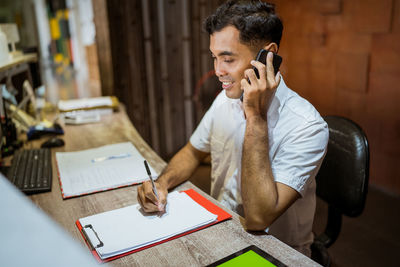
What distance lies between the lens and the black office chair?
1.22 meters

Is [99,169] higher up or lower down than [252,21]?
lower down

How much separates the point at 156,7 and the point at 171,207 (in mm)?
2523

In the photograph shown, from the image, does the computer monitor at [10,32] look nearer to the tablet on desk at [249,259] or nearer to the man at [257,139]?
the man at [257,139]

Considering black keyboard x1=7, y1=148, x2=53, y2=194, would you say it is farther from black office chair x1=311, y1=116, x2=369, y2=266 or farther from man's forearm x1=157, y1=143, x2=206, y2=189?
black office chair x1=311, y1=116, x2=369, y2=266

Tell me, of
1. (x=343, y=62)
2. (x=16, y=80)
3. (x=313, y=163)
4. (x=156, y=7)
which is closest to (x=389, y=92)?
(x=343, y=62)

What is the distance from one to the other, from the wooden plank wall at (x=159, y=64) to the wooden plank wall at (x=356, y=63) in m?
0.88

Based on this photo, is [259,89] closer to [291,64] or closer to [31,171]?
[31,171]

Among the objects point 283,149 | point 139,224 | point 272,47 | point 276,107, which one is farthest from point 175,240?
point 272,47

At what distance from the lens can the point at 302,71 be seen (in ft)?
10.3

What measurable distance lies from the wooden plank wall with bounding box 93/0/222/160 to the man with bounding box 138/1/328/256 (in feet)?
6.20

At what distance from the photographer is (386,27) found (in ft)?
8.17

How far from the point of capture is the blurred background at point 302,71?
8.20ft

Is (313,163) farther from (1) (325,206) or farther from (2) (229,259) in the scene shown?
(1) (325,206)

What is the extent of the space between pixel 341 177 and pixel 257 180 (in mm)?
424
